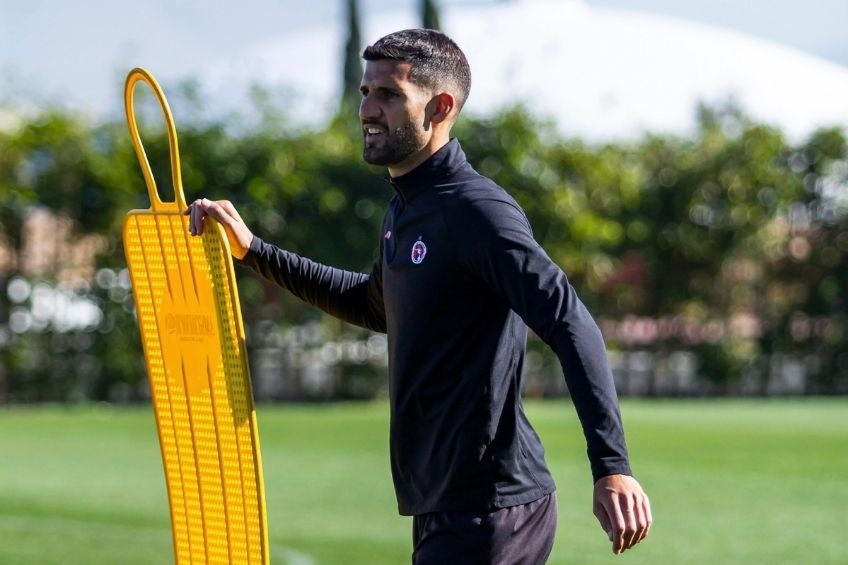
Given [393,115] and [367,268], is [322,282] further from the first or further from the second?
[367,268]

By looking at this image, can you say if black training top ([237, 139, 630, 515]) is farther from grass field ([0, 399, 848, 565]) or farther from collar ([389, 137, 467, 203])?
grass field ([0, 399, 848, 565])

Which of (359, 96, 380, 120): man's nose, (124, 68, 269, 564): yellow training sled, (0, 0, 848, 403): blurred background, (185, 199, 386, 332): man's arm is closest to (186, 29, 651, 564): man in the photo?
(359, 96, 380, 120): man's nose

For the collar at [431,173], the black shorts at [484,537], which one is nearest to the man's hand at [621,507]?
the black shorts at [484,537]

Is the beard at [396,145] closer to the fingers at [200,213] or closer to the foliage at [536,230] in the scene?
the fingers at [200,213]

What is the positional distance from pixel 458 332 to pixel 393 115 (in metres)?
0.52

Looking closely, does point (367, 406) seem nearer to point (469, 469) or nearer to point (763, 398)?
point (763, 398)

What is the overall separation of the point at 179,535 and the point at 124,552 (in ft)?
19.3

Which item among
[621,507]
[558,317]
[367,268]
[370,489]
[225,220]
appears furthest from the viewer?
[367,268]

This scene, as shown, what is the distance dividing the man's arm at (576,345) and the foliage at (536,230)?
66.1ft

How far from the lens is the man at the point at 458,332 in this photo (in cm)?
343

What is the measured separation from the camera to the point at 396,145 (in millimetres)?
3762

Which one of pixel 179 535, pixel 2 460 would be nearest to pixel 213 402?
pixel 179 535

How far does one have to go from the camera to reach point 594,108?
5088 centimetres

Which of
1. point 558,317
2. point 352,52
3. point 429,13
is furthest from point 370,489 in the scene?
point 352,52
